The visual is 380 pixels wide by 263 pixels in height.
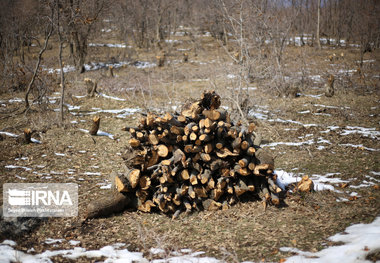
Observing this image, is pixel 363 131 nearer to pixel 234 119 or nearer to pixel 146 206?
pixel 234 119

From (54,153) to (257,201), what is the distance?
4.81 metres

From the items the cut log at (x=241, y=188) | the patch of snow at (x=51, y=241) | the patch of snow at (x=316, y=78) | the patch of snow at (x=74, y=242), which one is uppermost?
the patch of snow at (x=316, y=78)

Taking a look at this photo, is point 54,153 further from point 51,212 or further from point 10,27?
point 10,27

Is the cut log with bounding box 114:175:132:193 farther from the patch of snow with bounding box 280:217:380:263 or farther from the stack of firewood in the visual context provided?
the patch of snow with bounding box 280:217:380:263

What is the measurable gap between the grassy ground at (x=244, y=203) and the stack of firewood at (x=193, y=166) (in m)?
0.26

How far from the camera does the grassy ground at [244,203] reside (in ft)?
11.3

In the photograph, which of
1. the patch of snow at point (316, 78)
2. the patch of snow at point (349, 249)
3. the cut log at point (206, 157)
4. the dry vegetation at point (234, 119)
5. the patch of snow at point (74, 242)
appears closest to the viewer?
the patch of snow at point (349, 249)

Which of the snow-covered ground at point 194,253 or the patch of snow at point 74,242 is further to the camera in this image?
the patch of snow at point 74,242

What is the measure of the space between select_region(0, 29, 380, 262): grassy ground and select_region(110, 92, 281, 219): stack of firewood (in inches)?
10.1

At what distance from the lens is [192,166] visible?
436cm

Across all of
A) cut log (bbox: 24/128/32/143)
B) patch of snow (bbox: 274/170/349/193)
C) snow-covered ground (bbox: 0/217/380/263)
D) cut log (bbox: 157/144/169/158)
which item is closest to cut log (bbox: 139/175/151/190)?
cut log (bbox: 157/144/169/158)

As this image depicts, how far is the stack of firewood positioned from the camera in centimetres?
425

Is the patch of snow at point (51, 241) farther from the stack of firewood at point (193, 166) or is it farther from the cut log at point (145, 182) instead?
the cut log at point (145, 182)

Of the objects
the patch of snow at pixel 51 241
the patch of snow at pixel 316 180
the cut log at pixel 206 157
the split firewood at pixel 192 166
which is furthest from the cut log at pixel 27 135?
the patch of snow at pixel 316 180
